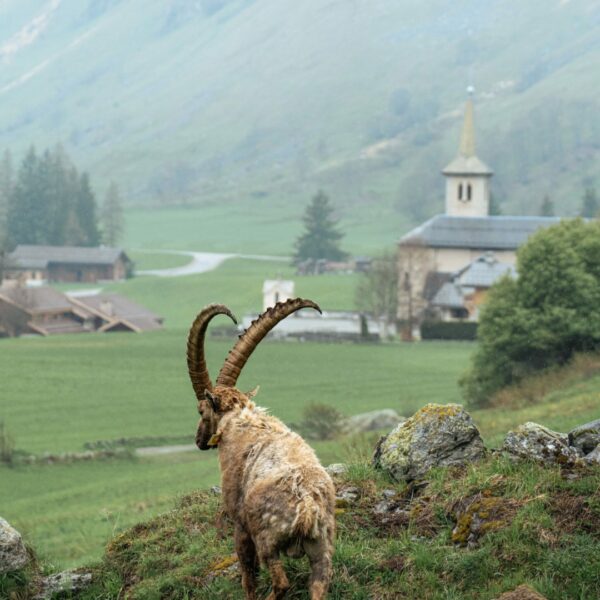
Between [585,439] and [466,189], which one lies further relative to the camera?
[466,189]

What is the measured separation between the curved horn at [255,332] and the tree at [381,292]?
116675 mm

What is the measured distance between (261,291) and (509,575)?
539 ft

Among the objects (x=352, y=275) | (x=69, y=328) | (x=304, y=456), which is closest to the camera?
(x=304, y=456)

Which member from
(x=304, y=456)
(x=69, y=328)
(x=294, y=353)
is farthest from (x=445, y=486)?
(x=69, y=328)

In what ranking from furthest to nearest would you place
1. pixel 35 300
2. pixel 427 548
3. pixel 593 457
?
pixel 35 300 < pixel 593 457 < pixel 427 548

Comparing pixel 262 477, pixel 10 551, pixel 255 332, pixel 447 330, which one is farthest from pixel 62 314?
pixel 262 477

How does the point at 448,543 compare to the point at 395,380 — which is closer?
the point at 448,543

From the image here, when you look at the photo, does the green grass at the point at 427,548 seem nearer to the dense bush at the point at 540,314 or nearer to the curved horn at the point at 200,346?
the curved horn at the point at 200,346

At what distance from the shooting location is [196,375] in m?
12.0

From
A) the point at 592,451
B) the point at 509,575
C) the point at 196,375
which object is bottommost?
the point at 509,575

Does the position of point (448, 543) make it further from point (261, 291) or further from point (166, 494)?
point (261, 291)

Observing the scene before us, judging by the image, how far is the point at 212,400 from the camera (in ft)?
38.3

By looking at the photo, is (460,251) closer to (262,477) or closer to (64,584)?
(64,584)

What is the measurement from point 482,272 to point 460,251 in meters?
17.5
